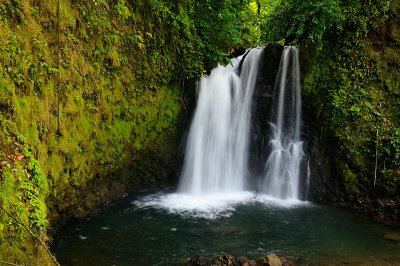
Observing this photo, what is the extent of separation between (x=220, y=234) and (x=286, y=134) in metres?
3.85

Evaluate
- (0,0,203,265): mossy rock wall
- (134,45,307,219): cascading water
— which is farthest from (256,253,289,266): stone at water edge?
(134,45,307,219): cascading water

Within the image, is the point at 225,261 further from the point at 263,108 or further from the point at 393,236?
the point at 263,108

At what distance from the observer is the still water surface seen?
6199 millimetres

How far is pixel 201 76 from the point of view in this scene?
1045cm

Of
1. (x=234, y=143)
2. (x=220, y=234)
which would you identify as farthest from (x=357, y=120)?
(x=220, y=234)

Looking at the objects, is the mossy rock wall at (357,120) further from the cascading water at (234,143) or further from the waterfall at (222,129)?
the waterfall at (222,129)

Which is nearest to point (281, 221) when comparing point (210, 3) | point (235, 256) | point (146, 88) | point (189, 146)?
point (235, 256)

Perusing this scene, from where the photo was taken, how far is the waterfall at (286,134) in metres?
9.48

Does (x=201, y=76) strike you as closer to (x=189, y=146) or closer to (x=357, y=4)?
(x=189, y=146)

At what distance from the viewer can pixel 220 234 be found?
279 inches

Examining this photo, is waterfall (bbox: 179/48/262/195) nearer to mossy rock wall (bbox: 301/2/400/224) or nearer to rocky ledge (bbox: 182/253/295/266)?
mossy rock wall (bbox: 301/2/400/224)

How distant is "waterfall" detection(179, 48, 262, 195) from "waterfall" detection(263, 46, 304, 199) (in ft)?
2.42

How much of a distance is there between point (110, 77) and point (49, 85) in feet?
6.26

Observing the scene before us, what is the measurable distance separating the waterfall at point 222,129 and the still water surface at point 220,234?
3.79 ft
